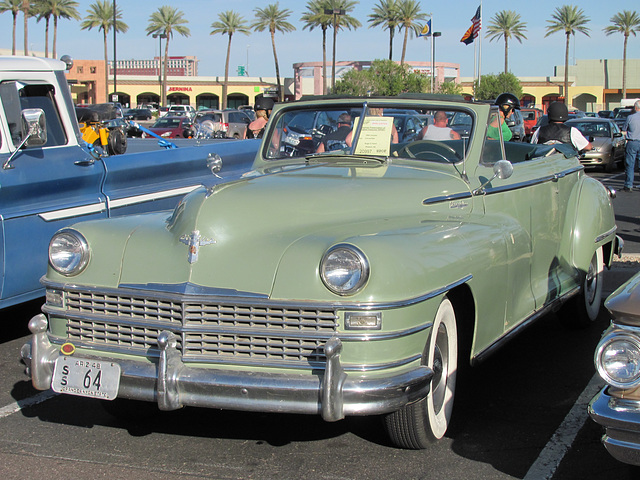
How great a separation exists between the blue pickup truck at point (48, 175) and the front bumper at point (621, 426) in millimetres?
2684

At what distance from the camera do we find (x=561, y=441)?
390cm

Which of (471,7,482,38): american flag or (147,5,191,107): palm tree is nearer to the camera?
(471,7,482,38): american flag

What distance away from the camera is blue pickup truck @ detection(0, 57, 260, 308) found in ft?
17.4

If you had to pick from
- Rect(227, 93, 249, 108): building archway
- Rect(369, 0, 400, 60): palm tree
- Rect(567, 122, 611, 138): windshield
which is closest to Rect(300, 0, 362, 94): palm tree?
Rect(369, 0, 400, 60): palm tree

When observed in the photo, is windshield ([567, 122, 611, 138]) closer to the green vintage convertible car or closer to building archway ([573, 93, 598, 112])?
the green vintage convertible car

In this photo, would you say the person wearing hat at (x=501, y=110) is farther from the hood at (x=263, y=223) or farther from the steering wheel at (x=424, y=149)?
the hood at (x=263, y=223)

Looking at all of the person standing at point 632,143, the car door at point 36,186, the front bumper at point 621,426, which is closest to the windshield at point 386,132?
the car door at point 36,186

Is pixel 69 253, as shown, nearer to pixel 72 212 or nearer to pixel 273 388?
pixel 273 388

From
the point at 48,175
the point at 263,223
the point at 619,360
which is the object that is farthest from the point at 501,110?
the point at 619,360

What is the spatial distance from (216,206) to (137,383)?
3.05ft

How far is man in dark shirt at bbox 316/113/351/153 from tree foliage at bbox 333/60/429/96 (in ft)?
147

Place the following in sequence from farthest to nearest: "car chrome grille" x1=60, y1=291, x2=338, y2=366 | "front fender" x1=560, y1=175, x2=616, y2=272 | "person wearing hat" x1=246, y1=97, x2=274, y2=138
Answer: "person wearing hat" x1=246, y1=97, x2=274, y2=138 < "front fender" x1=560, y1=175, x2=616, y2=272 < "car chrome grille" x1=60, y1=291, x2=338, y2=366

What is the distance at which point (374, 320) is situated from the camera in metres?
3.29

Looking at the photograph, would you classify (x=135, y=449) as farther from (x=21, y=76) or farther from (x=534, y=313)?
(x=21, y=76)
